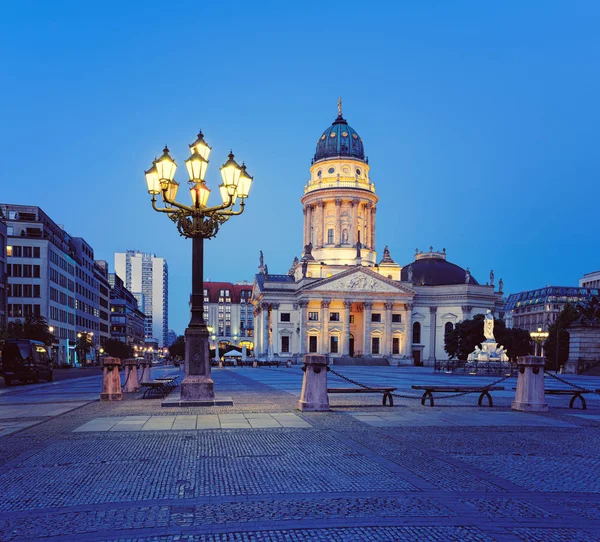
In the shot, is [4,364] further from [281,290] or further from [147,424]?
[281,290]

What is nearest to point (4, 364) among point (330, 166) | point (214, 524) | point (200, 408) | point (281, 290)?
point (200, 408)

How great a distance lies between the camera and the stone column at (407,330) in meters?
108

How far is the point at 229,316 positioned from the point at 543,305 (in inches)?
3131

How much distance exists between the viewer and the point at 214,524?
6.36 metres

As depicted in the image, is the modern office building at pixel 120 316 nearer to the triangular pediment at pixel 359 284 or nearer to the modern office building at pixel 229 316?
the modern office building at pixel 229 316

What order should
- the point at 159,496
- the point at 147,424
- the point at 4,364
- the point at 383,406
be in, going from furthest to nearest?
the point at 4,364, the point at 383,406, the point at 147,424, the point at 159,496

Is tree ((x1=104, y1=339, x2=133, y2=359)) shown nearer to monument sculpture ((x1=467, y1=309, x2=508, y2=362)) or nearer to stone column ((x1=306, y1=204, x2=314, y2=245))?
stone column ((x1=306, y1=204, x2=314, y2=245))

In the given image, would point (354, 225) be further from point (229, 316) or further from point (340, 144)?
point (229, 316)

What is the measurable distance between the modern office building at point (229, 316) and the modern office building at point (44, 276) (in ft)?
208

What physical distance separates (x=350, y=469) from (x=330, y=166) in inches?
4189

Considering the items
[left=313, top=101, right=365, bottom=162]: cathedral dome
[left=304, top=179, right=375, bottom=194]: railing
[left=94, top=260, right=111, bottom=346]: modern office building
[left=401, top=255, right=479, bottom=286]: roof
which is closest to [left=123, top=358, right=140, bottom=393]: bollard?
[left=304, top=179, right=375, bottom=194]: railing

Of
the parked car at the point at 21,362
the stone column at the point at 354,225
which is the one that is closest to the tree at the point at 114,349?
the stone column at the point at 354,225

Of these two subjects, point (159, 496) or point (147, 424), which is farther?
point (147, 424)

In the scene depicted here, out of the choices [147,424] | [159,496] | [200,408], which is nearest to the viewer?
[159,496]
